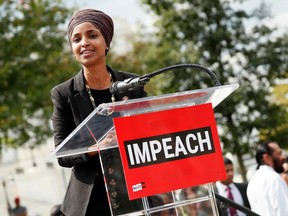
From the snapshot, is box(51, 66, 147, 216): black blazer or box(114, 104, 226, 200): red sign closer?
box(114, 104, 226, 200): red sign

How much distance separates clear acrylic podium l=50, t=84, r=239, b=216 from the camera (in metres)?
3.43

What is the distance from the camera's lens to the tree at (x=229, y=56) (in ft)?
74.6

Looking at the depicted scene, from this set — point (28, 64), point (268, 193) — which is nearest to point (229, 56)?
point (28, 64)

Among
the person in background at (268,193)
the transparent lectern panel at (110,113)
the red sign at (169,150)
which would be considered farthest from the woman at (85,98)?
the person in background at (268,193)

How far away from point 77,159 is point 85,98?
0.39 metres

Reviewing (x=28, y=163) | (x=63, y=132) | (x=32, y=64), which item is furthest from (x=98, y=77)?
(x=28, y=163)

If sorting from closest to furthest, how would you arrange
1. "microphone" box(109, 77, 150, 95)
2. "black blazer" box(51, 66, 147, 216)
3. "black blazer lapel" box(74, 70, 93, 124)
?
"microphone" box(109, 77, 150, 95), "black blazer" box(51, 66, 147, 216), "black blazer lapel" box(74, 70, 93, 124)

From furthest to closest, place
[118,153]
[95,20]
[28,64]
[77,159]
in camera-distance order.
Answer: [28,64] < [95,20] < [77,159] < [118,153]

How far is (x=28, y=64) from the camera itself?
21438 millimetres

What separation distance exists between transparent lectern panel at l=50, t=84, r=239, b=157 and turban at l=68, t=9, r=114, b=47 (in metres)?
0.60

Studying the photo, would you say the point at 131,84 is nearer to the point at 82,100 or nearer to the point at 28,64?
the point at 82,100

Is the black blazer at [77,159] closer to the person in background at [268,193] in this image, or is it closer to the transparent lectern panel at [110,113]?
the transparent lectern panel at [110,113]

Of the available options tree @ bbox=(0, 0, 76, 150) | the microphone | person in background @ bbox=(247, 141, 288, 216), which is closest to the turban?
the microphone

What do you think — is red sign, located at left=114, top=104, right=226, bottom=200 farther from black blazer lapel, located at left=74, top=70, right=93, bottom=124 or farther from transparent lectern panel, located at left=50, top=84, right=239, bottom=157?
black blazer lapel, located at left=74, top=70, right=93, bottom=124
